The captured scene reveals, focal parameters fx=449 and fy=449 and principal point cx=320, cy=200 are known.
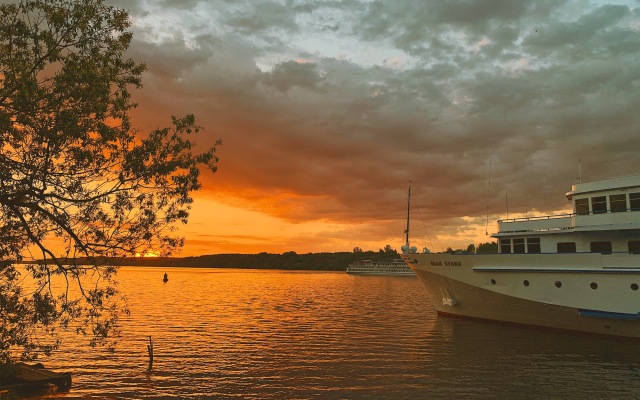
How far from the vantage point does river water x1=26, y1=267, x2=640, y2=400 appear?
19156 millimetres

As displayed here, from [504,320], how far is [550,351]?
664cm

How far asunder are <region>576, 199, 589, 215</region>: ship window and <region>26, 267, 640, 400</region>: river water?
8424 mm

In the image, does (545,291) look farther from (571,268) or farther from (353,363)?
(353,363)

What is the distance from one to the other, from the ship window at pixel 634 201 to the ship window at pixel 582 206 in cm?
256

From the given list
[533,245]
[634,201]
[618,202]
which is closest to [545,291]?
[533,245]

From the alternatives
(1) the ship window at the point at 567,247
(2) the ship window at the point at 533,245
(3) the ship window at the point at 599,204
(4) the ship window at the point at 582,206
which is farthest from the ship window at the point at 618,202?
(2) the ship window at the point at 533,245

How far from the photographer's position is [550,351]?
26.7 metres

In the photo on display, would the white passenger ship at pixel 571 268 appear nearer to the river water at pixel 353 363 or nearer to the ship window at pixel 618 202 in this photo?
the ship window at pixel 618 202

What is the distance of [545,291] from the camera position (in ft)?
98.3

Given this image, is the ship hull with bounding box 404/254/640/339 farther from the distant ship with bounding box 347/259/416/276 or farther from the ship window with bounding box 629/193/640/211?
the distant ship with bounding box 347/259/416/276

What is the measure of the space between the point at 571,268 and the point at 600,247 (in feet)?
9.20

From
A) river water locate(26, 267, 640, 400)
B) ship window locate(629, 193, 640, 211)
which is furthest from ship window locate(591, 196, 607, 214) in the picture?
river water locate(26, 267, 640, 400)

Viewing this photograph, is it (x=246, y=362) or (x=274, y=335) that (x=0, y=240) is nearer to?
(x=246, y=362)

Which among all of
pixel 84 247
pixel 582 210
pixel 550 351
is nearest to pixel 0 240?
pixel 84 247
